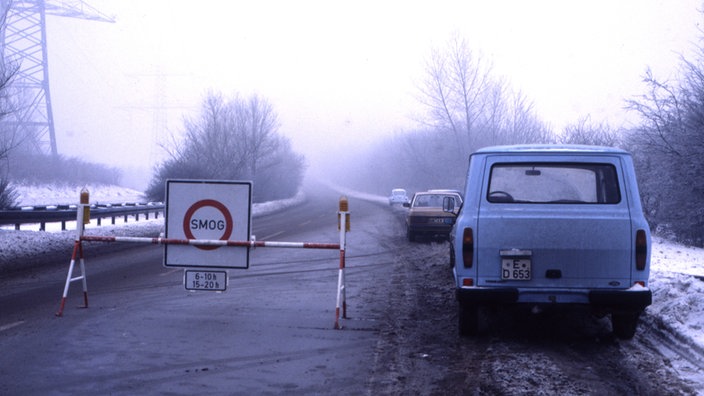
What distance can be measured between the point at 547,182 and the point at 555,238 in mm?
786

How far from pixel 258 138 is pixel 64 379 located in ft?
182

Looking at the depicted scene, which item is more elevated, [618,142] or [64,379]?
[618,142]

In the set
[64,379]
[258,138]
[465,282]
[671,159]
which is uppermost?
[258,138]

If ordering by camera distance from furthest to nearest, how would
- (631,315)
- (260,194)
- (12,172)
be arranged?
(260,194)
(12,172)
(631,315)

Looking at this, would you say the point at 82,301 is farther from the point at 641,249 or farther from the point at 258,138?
the point at 258,138

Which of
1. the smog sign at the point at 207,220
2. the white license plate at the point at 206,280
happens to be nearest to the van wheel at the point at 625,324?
the smog sign at the point at 207,220

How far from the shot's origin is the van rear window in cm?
755

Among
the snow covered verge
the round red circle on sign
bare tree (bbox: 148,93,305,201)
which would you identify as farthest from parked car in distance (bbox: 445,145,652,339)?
bare tree (bbox: 148,93,305,201)

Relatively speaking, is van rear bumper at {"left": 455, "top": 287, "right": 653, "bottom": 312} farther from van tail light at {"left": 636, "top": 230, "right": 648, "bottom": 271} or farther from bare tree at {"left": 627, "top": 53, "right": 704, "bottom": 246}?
bare tree at {"left": 627, "top": 53, "right": 704, "bottom": 246}

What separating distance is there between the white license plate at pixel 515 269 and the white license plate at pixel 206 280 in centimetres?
345

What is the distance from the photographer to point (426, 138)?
76875 mm

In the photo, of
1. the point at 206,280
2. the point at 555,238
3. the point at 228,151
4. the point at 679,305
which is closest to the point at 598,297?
the point at 555,238

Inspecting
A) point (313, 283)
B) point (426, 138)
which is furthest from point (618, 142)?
point (426, 138)

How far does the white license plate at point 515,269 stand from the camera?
7.20 meters
